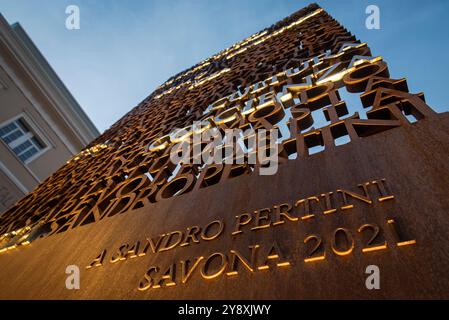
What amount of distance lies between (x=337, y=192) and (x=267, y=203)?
39 cm

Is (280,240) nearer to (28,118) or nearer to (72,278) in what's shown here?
(72,278)

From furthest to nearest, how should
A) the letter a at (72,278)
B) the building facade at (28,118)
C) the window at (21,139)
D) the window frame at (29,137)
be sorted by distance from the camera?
the window frame at (29,137) < the window at (21,139) < the building facade at (28,118) < the letter a at (72,278)

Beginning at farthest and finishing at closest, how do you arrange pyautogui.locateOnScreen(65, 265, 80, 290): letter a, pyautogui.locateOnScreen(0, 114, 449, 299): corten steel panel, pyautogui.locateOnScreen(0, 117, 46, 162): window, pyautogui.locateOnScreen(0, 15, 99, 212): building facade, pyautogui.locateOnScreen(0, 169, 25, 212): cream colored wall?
pyautogui.locateOnScreen(0, 117, 46, 162): window < pyautogui.locateOnScreen(0, 15, 99, 212): building facade < pyautogui.locateOnScreen(0, 169, 25, 212): cream colored wall < pyautogui.locateOnScreen(65, 265, 80, 290): letter a < pyautogui.locateOnScreen(0, 114, 449, 299): corten steel panel

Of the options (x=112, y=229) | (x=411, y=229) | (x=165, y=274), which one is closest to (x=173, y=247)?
(x=165, y=274)

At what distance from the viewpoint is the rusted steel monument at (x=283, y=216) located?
4.34 ft

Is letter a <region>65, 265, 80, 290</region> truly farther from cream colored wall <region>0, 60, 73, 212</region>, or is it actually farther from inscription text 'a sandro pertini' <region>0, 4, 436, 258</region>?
cream colored wall <region>0, 60, 73, 212</region>

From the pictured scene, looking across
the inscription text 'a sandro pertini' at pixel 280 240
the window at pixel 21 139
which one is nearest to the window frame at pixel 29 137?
the window at pixel 21 139

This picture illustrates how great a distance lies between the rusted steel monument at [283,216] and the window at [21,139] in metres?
8.50

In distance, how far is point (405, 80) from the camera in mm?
2416

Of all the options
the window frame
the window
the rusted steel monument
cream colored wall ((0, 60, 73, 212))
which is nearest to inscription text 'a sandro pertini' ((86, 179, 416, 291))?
the rusted steel monument

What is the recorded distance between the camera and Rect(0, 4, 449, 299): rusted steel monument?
1.32 meters

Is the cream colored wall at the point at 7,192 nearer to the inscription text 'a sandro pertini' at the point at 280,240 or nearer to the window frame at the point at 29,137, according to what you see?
the window frame at the point at 29,137

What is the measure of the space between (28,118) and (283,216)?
12.5 metres
